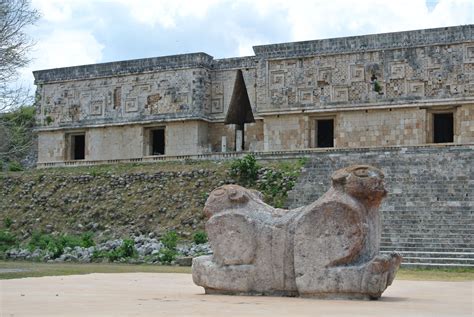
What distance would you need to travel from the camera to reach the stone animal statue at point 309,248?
8.62m

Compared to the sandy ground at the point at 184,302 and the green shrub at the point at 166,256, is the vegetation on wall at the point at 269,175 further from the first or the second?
the sandy ground at the point at 184,302

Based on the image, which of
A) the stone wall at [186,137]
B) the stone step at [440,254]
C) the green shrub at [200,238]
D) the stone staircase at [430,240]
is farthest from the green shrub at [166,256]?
the stone wall at [186,137]

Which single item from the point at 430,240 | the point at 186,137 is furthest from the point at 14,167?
the point at 430,240

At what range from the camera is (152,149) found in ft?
94.2

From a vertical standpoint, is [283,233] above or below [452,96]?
below

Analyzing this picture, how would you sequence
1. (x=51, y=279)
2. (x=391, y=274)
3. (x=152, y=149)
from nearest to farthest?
(x=391, y=274)
(x=51, y=279)
(x=152, y=149)

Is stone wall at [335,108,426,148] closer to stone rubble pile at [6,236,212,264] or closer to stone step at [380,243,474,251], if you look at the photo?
stone step at [380,243,474,251]

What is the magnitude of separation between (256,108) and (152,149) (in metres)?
4.40

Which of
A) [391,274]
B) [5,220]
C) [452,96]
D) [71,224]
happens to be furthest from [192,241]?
[391,274]

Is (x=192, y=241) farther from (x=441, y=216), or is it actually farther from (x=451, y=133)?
(x=451, y=133)

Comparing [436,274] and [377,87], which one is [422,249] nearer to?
[436,274]

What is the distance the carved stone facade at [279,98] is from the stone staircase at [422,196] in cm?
263

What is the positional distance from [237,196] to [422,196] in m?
9.96

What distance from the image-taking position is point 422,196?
18.6m
